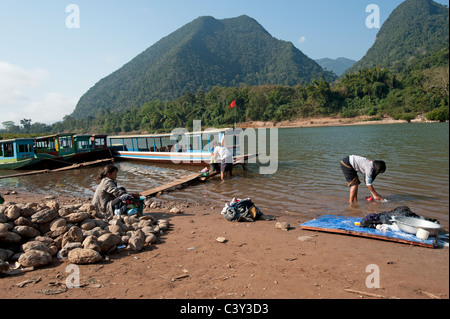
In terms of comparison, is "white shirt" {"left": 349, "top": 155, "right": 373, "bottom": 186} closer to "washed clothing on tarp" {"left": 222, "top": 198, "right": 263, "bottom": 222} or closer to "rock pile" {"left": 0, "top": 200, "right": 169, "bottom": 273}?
"washed clothing on tarp" {"left": 222, "top": 198, "right": 263, "bottom": 222}

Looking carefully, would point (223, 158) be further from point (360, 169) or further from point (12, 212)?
point (12, 212)

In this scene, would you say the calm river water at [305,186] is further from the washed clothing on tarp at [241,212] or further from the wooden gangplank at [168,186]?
the washed clothing on tarp at [241,212]

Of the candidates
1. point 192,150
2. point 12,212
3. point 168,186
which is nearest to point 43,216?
point 12,212

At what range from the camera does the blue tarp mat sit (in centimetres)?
461

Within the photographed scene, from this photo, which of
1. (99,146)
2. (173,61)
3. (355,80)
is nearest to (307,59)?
(173,61)

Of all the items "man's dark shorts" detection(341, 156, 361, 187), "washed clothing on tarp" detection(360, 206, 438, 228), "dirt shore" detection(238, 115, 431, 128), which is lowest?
"washed clothing on tarp" detection(360, 206, 438, 228)

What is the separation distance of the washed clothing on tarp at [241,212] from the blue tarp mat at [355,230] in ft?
3.82

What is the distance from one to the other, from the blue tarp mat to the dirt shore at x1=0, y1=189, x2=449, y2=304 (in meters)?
0.10

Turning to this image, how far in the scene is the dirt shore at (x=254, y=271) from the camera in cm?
326

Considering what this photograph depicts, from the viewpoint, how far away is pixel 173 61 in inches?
6540

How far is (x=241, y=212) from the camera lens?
659 centimetres

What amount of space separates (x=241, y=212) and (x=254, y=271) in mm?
2783

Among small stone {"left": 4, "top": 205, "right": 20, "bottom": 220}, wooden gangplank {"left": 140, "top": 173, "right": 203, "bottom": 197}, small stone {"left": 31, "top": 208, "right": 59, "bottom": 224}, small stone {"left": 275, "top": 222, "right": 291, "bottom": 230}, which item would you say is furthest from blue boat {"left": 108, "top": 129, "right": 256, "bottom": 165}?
small stone {"left": 4, "top": 205, "right": 20, "bottom": 220}
